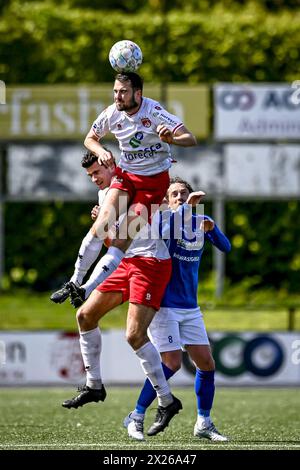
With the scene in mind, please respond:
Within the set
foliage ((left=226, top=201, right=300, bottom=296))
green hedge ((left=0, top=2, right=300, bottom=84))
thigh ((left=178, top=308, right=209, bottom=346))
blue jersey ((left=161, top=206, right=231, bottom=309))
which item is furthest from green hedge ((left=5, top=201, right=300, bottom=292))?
thigh ((left=178, top=308, right=209, bottom=346))

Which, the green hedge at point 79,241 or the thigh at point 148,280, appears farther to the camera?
the green hedge at point 79,241

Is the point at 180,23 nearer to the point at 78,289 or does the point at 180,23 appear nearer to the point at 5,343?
the point at 5,343

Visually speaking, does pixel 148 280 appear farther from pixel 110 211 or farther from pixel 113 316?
pixel 113 316

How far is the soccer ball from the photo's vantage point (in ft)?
28.7

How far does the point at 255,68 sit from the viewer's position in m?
21.8

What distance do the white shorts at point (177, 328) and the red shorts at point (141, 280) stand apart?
342 millimetres

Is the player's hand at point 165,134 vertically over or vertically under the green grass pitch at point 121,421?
over

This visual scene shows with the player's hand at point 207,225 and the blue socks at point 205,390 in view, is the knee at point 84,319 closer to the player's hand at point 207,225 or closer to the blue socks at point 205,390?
the blue socks at point 205,390

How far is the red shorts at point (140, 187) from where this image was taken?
8867 mm

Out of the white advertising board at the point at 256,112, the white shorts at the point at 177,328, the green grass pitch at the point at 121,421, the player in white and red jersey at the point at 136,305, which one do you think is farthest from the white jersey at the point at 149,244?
the white advertising board at the point at 256,112

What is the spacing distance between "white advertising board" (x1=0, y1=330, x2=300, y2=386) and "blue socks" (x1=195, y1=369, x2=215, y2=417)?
7052 mm

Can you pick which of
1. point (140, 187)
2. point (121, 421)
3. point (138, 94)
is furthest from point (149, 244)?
point (121, 421)

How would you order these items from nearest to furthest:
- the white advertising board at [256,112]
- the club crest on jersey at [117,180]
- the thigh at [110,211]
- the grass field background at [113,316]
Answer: the thigh at [110,211] → the club crest on jersey at [117,180] → the grass field background at [113,316] → the white advertising board at [256,112]

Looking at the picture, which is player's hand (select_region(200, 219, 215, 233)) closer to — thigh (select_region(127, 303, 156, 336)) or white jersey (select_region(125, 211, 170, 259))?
white jersey (select_region(125, 211, 170, 259))
